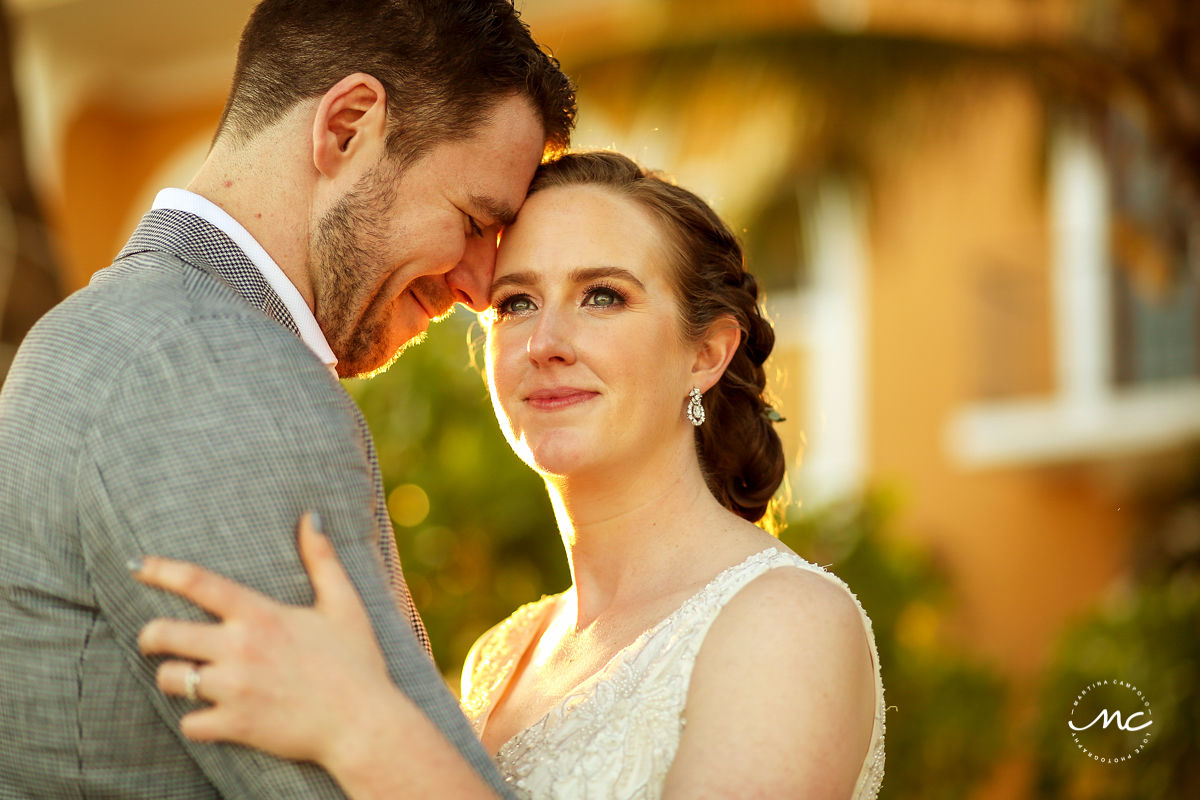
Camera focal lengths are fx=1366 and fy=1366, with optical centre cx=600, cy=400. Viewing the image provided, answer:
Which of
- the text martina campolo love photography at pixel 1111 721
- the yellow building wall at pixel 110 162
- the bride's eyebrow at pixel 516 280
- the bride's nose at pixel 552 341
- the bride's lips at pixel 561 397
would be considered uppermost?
the yellow building wall at pixel 110 162

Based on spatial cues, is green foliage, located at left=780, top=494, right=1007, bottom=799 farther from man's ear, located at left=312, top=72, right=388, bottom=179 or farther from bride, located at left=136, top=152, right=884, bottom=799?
man's ear, located at left=312, top=72, right=388, bottom=179

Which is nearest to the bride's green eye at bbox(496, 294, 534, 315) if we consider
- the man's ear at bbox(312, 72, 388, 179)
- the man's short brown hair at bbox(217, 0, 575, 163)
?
the man's short brown hair at bbox(217, 0, 575, 163)

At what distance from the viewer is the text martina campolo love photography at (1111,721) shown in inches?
290

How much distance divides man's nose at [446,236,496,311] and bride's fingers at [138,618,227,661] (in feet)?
4.48

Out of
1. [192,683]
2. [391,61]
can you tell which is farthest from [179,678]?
[391,61]

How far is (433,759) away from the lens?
1.96 metres

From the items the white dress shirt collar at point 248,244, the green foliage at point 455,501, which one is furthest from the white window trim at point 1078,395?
the white dress shirt collar at point 248,244

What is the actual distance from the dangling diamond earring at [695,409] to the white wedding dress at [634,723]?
1.70ft

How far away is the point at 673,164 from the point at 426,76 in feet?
25.4

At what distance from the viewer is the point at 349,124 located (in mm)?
2504

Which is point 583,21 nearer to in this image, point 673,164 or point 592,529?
point 673,164

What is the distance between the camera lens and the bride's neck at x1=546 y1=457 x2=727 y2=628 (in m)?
3.18

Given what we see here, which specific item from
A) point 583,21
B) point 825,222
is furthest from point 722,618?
point 583,21

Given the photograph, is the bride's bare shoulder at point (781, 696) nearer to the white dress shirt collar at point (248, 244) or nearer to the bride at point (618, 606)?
the bride at point (618, 606)
